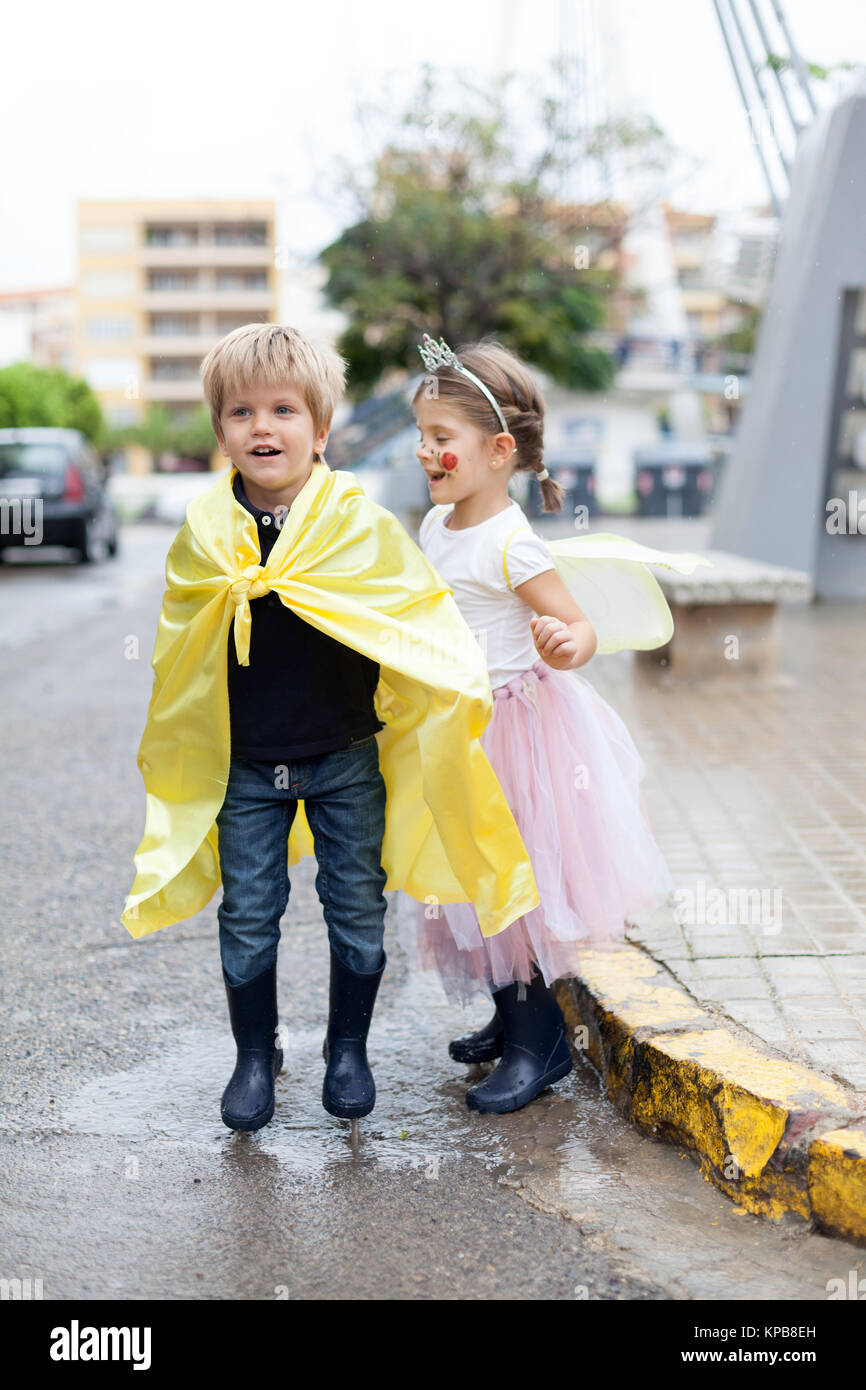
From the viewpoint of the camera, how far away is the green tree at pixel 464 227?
21.5 meters

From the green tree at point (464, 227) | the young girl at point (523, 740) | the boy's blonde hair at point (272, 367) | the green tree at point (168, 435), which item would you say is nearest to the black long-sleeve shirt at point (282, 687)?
the boy's blonde hair at point (272, 367)

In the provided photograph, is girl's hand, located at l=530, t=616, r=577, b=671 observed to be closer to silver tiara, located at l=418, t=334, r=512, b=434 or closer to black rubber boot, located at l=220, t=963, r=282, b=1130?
silver tiara, located at l=418, t=334, r=512, b=434

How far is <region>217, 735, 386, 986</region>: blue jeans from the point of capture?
2.88 meters

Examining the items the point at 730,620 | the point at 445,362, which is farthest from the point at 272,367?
the point at 730,620

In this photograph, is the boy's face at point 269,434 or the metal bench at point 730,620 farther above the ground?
the boy's face at point 269,434

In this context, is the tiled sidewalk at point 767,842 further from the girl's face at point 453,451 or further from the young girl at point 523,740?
the girl's face at point 453,451

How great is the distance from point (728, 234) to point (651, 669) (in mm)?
7504

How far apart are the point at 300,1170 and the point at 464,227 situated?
A: 20.2 metres

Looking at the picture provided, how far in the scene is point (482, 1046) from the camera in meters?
3.34

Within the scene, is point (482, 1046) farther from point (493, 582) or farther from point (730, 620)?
point (730, 620)

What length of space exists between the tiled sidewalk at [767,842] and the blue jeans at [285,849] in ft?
3.08

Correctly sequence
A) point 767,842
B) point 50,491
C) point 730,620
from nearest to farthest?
point 767,842
point 730,620
point 50,491

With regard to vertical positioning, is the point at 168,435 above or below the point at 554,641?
above

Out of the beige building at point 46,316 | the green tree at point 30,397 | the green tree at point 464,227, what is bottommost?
the green tree at point 30,397
